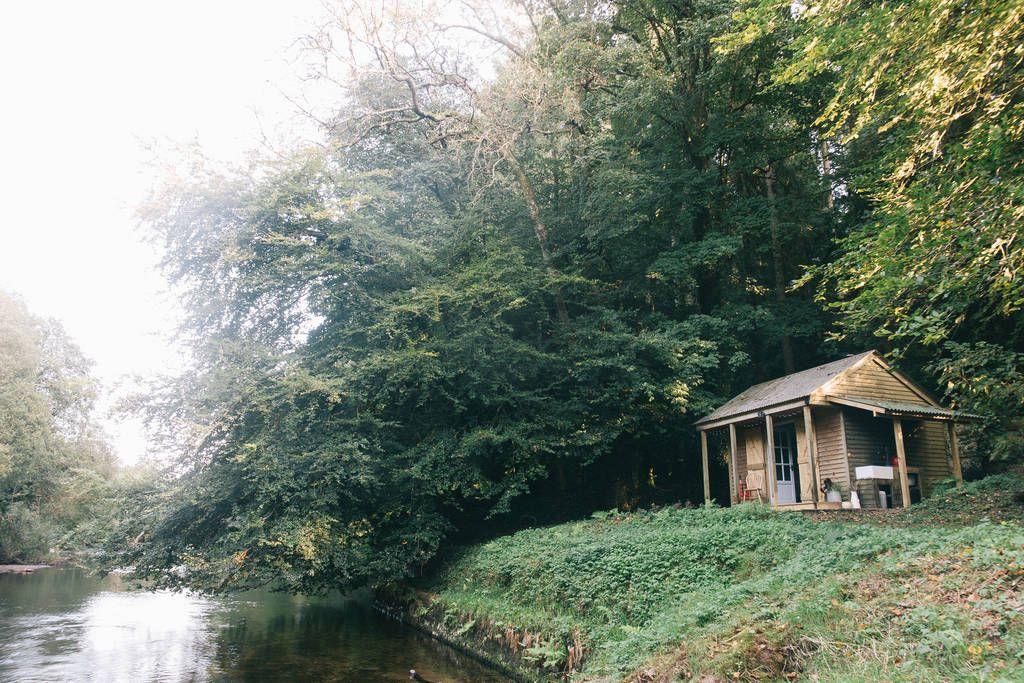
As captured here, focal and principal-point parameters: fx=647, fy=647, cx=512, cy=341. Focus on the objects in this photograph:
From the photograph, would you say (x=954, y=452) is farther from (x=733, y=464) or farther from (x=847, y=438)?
(x=733, y=464)

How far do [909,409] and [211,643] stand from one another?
17872mm

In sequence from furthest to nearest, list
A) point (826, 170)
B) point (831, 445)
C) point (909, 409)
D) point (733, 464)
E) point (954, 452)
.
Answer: point (826, 170) < point (733, 464) < point (831, 445) < point (954, 452) < point (909, 409)

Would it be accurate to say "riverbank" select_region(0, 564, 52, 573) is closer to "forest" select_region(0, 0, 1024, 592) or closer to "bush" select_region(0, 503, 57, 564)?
"bush" select_region(0, 503, 57, 564)

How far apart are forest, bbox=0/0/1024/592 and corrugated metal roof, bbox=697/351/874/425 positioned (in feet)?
4.22

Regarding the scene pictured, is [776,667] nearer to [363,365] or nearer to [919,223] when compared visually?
[919,223]

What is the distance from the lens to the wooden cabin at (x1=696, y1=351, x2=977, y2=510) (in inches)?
632

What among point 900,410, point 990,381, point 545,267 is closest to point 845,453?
point 900,410

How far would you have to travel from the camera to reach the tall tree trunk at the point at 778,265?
76.6ft

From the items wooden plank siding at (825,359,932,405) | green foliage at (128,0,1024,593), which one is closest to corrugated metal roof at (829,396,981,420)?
wooden plank siding at (825,359,932,405)

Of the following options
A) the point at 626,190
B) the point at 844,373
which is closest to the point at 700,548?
the point at 844,373

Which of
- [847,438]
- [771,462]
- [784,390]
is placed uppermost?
[784,390]

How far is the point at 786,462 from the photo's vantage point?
18703mm

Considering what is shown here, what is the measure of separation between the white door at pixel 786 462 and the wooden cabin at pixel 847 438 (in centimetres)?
3

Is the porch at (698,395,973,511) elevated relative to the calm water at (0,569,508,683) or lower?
elevated
